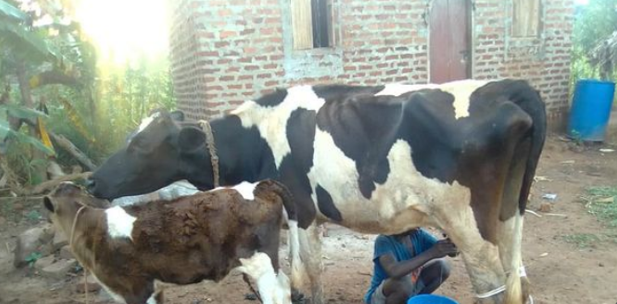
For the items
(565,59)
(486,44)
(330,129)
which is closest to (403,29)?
(486,44)

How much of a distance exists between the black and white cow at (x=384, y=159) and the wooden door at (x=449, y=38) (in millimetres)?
5095

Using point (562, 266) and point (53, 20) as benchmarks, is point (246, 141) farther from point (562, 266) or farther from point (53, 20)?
point (53, 20)

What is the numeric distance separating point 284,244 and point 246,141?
185 centimetres

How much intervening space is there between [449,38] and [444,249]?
5869 millimetres

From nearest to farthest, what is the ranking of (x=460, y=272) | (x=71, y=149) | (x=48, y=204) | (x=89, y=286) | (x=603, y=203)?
1. (x=48, y=204)
2. (x=89, y=286)
3. (x=460, y=272)
4. (x=603, y=203)
5. (x=71, y=149)

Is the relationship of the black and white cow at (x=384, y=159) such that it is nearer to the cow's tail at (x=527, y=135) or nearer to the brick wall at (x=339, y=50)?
the cow's tail at (x=527, y=135)

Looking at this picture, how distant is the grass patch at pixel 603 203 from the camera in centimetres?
571

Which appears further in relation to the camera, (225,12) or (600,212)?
(225,12)

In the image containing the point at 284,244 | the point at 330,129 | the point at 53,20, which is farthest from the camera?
the point at 53,20

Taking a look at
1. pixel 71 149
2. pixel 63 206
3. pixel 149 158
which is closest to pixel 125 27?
pixel 71 149

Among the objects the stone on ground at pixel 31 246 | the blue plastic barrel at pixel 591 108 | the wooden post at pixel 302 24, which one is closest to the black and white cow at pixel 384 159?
the stone on ground at pixel 31 246

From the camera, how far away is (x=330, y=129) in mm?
3377

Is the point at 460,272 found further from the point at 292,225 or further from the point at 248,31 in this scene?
the point at 248,31

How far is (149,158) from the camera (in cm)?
368
